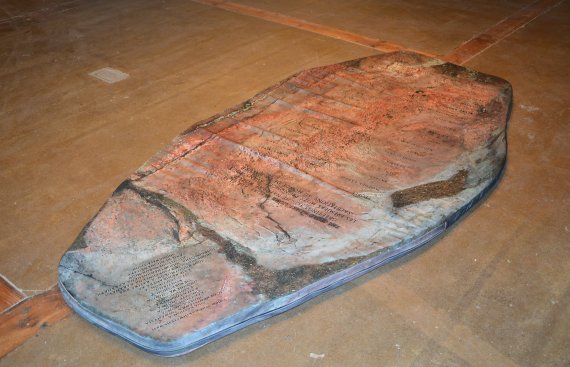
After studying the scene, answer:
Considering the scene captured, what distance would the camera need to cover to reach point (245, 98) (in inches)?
126

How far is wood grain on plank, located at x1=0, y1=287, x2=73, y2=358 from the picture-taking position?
1.70 metres

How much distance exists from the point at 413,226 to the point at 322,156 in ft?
2.15

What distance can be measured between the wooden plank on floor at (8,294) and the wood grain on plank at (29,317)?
31 millimetres

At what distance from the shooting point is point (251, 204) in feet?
7.02

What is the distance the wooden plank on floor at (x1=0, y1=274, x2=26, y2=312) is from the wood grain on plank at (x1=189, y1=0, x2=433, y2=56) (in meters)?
3.09

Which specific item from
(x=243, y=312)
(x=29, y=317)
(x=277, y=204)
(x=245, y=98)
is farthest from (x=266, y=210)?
(x=245, y=98)

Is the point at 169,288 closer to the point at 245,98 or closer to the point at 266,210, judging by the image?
the point at 266,210

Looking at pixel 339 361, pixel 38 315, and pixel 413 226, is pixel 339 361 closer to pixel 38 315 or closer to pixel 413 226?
pixel 413 226

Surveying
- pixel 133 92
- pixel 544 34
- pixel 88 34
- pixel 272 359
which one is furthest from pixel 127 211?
pixel 544 34

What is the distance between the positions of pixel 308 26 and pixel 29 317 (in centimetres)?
343

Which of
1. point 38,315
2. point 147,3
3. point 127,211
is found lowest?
point 38,315

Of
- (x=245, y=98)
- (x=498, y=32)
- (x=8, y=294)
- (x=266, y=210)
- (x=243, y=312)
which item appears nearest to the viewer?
(x=243, y=312)

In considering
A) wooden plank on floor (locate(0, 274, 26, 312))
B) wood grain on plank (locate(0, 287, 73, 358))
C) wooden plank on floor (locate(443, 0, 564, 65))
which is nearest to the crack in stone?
wood grain on plank (locate(0, 287, 73, 358))

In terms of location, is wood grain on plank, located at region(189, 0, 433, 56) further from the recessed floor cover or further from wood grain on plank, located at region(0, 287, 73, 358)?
wood grain on plank, located at region(0, 287, 73, 358)
